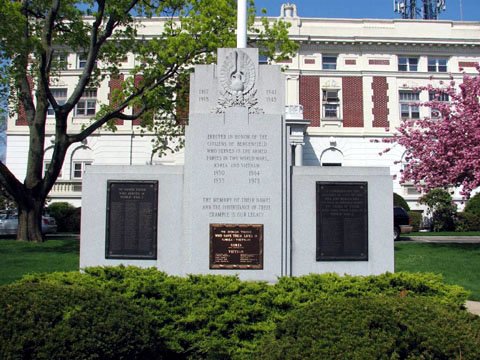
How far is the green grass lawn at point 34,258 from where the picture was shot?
14281 millimetres

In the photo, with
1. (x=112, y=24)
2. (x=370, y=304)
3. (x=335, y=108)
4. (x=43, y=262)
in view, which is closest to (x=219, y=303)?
(x=370, y=304)

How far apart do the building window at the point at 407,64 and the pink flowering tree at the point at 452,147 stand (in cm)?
2192

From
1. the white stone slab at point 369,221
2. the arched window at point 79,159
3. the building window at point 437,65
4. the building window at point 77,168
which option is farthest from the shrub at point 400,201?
the white stone slab at point 369,221

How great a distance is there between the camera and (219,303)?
6887 millimetres

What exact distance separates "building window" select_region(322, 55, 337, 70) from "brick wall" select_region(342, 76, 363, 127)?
60.1 inches

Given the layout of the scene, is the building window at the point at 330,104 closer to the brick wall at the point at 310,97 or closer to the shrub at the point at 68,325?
the brick wall at the point at 310,97

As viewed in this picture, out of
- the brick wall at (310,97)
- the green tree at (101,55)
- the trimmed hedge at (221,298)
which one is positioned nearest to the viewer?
the trimmed hedge at (221,298)

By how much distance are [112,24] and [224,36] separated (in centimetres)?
468

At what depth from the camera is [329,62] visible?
141ft

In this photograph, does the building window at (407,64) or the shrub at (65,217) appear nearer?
the shrub at (65,217)

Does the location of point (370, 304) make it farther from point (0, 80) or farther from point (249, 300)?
point (0, 80)

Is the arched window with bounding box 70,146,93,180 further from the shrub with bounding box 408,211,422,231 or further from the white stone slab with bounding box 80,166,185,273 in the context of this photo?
the white stone slab with bounding box 80,166,185,273

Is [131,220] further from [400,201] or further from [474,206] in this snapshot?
[474,206]

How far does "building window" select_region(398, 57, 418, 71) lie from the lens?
43.0m
